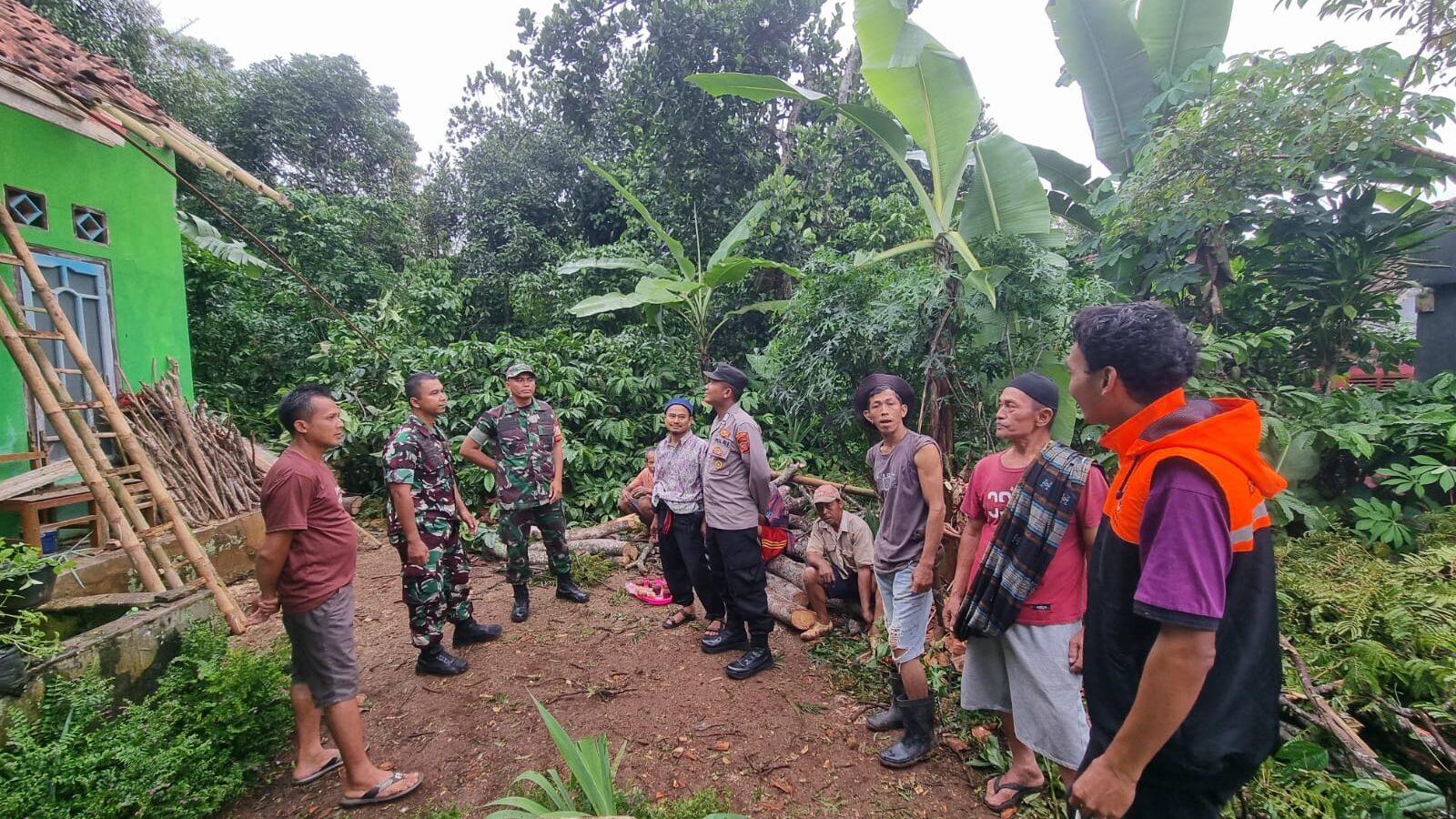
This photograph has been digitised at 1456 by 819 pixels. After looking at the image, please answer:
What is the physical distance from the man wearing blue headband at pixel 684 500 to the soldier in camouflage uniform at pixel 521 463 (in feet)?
2.64

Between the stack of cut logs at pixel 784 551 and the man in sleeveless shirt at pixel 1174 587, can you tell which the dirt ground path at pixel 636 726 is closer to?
the stack of cut logs at pixel 784 551

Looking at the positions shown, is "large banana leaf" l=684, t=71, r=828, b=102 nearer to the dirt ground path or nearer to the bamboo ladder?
the dirt ground path

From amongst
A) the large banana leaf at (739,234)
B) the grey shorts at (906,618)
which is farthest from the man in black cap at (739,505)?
the large banana leaf at (739,234)

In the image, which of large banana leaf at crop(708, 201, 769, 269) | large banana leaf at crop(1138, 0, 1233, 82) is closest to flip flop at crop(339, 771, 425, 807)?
large banana leaf at crop(708, 201, 769, 269)

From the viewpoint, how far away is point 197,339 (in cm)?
927

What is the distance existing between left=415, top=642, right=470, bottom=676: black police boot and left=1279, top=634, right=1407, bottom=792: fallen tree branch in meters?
3.98

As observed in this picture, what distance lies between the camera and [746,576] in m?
3.60

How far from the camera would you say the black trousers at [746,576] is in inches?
141

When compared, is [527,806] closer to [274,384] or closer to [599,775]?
[599,775]

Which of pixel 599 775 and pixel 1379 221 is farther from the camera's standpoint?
pixel 1379 221

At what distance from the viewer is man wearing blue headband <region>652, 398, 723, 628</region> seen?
392 cm

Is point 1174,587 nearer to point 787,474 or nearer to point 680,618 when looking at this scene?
point 680,618

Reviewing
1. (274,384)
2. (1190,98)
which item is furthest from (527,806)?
(274,384)

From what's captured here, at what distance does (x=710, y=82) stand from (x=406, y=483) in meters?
3.96
